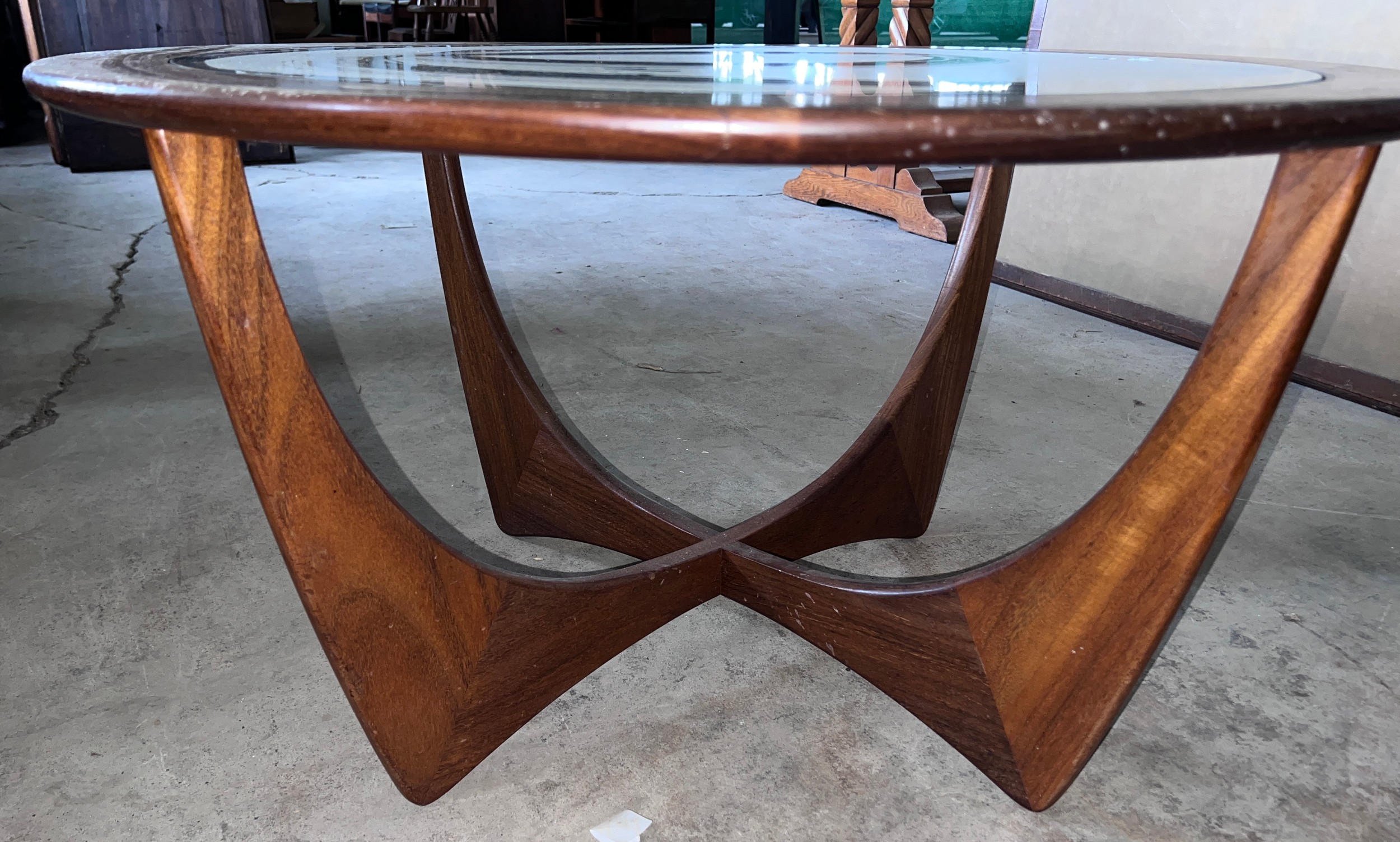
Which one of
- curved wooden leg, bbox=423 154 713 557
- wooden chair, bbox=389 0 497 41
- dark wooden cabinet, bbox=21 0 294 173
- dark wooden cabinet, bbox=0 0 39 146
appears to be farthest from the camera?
wooden chair, bbox=389 0 497 41

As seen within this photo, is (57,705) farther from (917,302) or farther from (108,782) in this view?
(917,302)

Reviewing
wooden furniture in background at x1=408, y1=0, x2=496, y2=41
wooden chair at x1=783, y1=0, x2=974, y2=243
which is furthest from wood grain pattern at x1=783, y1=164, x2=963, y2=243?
wooden furniture in background at x1=408, y1=0, x2=496, y2=41

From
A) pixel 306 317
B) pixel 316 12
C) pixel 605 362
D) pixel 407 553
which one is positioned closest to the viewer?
pixel 407 553

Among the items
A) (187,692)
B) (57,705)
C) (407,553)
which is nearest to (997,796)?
(407,553)

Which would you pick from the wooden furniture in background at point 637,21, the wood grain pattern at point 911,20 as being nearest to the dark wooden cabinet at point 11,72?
the wooden furniture in background at point 637,21

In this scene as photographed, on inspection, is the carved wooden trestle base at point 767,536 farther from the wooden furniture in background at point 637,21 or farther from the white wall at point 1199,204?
the wooden furniture in background at point 637,21

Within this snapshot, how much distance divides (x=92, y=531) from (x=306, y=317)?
109cm

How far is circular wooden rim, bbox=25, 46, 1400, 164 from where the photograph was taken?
0.47m

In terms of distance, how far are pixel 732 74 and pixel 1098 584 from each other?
54cm

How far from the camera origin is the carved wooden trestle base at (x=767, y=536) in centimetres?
72

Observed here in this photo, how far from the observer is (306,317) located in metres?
2.44

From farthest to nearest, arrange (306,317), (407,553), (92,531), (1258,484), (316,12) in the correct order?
(316,12), (306,317), (1258,484), (92,531), (407,553)

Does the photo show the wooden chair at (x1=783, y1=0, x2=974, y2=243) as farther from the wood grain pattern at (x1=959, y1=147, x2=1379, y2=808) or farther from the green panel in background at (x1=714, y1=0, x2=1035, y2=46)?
the green panel in background at (x1=714, y1=0, x2=1035, y2=46)

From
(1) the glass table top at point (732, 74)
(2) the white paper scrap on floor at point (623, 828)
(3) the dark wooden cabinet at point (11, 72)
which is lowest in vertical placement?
(2) the white paper scrap on floor at point (623, 828)
